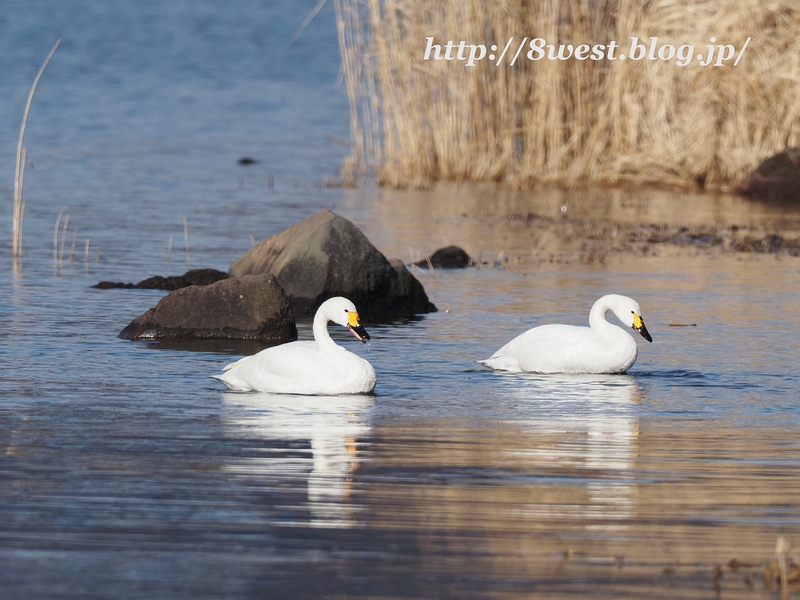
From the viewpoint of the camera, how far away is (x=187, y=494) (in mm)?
6234

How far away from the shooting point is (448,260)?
15680mm

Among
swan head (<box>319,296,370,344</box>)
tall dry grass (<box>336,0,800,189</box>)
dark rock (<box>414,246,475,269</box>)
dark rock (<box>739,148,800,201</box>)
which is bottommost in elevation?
swan head (<box>319,296,370,344</box>)

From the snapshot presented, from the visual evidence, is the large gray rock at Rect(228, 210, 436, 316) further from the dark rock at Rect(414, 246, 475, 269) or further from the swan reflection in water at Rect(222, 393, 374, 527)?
the swan reflection in water at Rect(222, 393, 374, 527)

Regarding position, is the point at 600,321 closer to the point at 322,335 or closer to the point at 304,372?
the point at 322,335

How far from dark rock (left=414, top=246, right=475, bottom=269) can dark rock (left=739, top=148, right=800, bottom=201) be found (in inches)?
320

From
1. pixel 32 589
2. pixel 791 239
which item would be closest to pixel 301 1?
pixel 791 239

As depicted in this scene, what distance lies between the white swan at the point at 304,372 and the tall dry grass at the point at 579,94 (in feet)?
45.8

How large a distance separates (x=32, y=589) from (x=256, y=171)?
71.0ft

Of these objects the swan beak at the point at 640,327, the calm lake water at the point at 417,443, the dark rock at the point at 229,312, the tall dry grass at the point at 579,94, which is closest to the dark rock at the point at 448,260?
the calm lake water at the point at 417,443

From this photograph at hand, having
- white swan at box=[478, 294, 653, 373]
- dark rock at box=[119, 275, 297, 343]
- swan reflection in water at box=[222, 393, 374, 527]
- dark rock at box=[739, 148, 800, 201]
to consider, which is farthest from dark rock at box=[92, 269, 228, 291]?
dark rock at box=[739, 148, 800, 201]

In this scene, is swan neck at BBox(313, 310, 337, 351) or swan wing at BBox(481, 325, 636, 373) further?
swan wing at BBox(481, 325, 636, 373)

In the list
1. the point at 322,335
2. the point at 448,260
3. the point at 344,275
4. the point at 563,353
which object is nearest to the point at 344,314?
the point at 322,335

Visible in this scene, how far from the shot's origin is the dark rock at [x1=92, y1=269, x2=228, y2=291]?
13.5 meters

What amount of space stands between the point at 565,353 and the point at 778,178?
13622 mm
